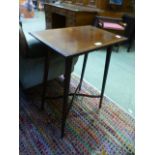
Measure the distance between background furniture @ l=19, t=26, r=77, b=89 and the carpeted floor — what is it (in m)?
0.23

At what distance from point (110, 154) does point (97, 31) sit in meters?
1.06

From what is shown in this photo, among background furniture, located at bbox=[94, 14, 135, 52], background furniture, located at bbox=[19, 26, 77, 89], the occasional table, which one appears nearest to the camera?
the occasional table

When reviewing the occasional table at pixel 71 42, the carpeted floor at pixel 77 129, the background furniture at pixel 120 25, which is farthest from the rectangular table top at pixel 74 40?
the background furniture at pixel 120 25

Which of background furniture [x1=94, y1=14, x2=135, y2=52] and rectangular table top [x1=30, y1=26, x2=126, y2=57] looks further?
background furniture [x1=94, y1=14, x2=135, y2=52]

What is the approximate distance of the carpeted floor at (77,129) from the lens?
1392 millimetres

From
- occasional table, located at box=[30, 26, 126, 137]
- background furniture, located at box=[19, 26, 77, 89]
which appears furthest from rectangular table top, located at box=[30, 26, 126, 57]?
background furniture, located at box=[19, 26, 77, 89]

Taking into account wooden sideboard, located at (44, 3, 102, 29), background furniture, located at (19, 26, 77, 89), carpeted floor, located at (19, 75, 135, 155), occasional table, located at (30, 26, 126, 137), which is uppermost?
wooden sideboard, located at (44, 3, 102, 29)

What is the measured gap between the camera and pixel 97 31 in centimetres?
157

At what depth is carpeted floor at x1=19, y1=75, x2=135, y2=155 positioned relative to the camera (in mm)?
1392

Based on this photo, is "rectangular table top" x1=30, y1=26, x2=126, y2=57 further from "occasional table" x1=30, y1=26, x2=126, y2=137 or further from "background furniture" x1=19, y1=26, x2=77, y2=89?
"background furniture" x1=19, y1=26, x2=77, y2=89

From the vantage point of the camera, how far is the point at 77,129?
1573 mm

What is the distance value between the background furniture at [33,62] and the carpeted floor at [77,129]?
0.74ft
